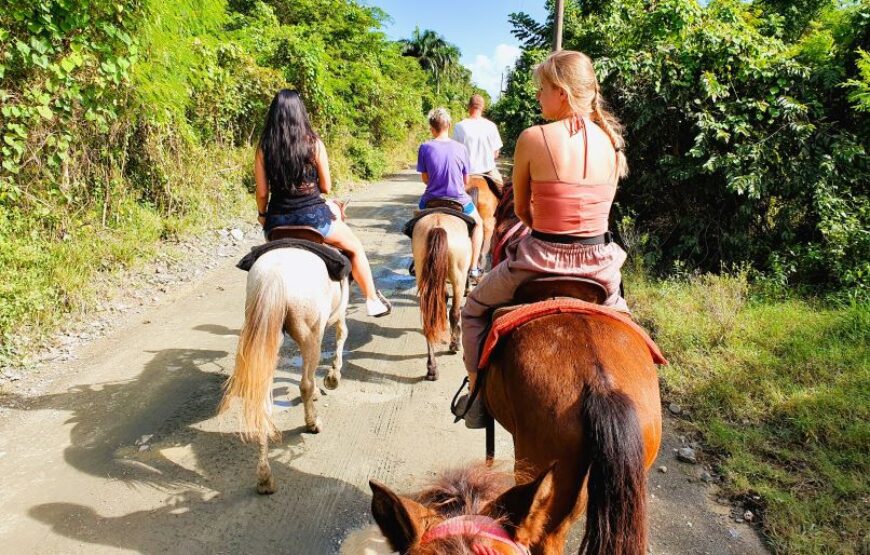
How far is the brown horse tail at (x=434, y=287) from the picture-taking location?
476cm

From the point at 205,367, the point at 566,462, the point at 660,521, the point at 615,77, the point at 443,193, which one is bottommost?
the point at 660,521

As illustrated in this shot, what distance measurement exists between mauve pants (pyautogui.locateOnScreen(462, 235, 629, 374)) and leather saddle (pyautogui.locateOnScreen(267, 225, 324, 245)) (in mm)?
1687

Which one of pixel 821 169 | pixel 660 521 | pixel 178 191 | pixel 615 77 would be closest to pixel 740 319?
pixel 821 169

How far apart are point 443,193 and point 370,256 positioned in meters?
3.28

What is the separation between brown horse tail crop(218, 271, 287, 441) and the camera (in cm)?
327

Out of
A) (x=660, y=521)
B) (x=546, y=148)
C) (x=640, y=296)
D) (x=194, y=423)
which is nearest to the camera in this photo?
(x=546, y=148)

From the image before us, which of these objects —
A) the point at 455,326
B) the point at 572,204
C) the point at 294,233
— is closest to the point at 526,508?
the point at 572,204

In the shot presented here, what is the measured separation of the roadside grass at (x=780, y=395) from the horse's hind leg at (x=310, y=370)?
2.93 meters

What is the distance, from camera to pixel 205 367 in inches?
192

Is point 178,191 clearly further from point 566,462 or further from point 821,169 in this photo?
point 821,169

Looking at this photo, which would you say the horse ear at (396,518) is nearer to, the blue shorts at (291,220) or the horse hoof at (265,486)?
the horse hoof at (265,486)

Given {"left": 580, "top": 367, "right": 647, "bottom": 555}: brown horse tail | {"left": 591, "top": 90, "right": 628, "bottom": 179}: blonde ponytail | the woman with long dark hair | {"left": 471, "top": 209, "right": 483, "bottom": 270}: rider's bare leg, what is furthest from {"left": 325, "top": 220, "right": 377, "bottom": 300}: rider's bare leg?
{"left": 580, "top": 367, "right": 647, "bottom": 555}: brown horse tail

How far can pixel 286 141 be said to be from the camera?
146 inches

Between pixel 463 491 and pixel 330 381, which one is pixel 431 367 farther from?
pixel 463 491
